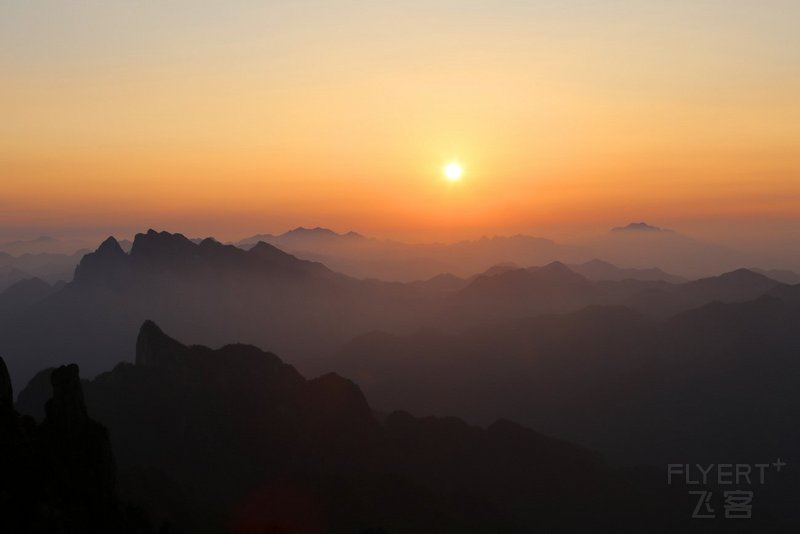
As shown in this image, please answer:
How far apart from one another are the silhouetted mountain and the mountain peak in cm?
9961

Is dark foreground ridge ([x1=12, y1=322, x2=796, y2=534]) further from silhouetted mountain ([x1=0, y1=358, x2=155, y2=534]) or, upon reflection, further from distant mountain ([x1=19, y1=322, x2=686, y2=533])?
silhouetted mountain ([x1=0, y1=358, x2=155, y2=534])

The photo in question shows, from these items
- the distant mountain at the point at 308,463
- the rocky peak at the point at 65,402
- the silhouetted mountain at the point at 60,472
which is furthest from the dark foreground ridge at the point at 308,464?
the silhouetted mountain at the point at 60,472

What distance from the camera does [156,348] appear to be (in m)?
176

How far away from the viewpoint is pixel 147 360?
179m

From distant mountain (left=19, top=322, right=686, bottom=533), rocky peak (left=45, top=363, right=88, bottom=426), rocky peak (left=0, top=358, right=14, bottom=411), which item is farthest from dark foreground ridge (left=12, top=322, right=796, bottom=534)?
rocky peak (left=0, top=358, right=14, bottom=411)

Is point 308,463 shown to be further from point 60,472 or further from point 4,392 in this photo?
point 4,392

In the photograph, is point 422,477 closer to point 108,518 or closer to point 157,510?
point 157,510

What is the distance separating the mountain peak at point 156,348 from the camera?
571 feet

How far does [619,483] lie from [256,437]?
364ft

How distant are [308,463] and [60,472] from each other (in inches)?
4010

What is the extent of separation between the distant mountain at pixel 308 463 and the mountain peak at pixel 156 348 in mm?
431

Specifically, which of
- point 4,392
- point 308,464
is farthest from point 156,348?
point 4,392

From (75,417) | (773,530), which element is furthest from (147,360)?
(773,530)

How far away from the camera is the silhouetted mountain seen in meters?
54.2
